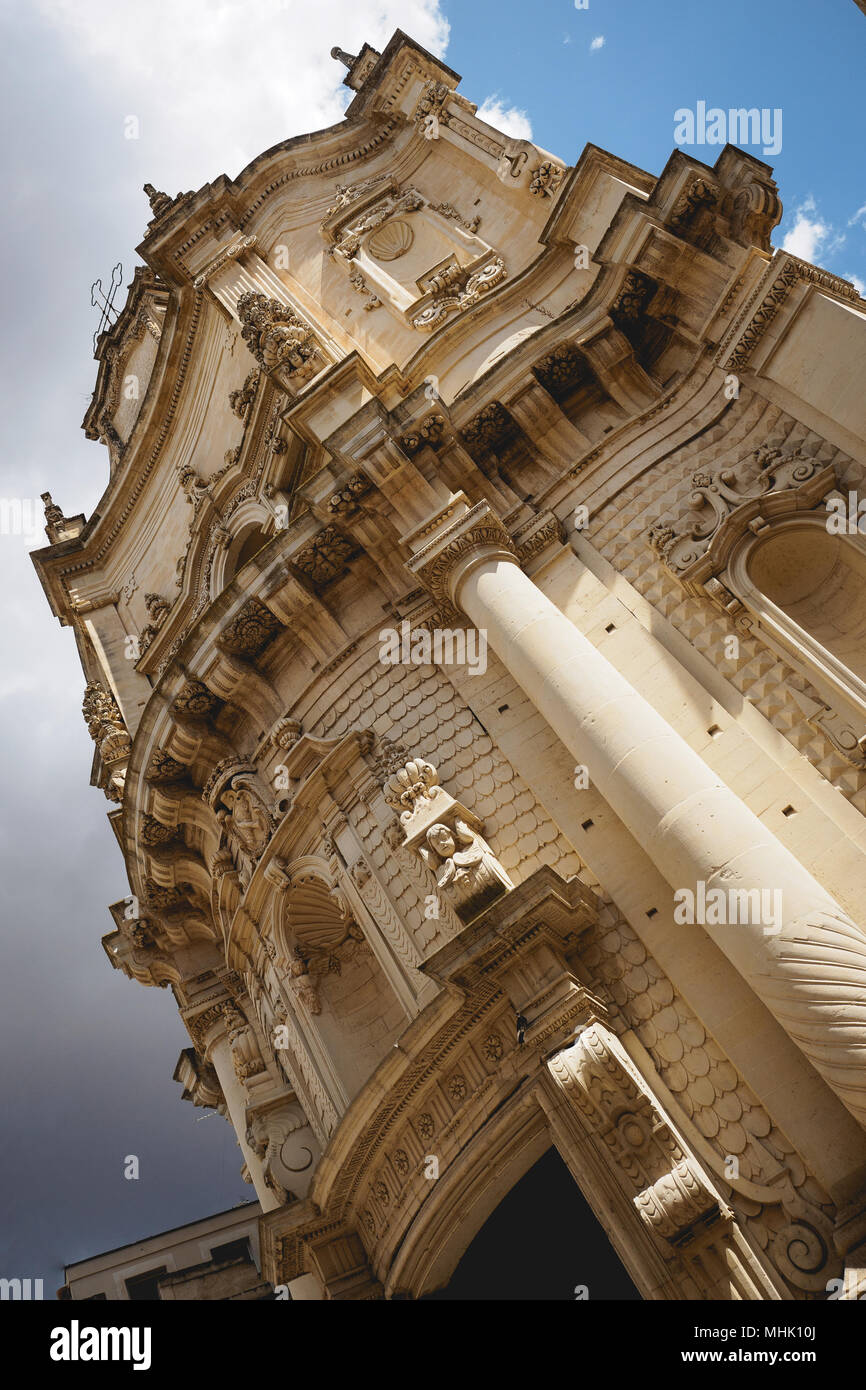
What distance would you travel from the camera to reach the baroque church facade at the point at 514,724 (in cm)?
884

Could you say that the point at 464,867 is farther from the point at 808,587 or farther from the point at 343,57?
the point at 343,57

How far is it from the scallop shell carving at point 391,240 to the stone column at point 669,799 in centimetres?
749

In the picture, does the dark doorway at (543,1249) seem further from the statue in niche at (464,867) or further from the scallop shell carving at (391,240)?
the scallop shell carving at (391,240)

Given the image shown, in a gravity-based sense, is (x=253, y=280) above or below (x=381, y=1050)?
above

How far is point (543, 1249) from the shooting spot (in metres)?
12.9

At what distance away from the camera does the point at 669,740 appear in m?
9.86

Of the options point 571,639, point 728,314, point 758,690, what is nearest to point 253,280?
point 728,314

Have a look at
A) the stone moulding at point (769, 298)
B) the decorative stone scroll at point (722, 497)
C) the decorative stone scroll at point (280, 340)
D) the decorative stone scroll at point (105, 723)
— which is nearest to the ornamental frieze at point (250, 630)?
the decorative stone scroll at point (280, 340)

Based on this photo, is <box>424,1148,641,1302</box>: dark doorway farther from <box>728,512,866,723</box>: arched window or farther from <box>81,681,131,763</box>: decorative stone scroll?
<box>81,681,131,763</box>: decorative stone scroll

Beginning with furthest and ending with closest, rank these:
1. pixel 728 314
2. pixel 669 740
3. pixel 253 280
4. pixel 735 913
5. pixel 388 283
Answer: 1. pixel 253 280
2. pixel 388 283
3. pixel 728 314
4. pixel 669 740
5. pixel 735 913

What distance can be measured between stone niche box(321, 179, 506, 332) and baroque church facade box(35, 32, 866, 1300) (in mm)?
86

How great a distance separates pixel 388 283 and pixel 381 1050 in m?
12.3

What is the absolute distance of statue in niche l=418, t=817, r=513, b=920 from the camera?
34.9 feet
